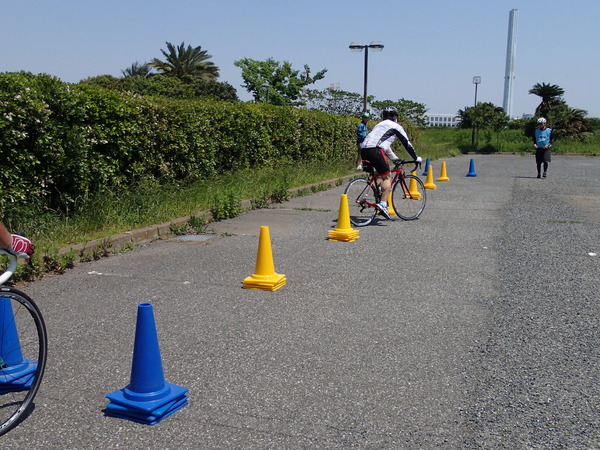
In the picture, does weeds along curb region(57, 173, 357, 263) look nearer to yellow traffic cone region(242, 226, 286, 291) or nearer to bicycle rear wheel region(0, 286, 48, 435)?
yellow traffic cone region(242, 226, 286, 291)

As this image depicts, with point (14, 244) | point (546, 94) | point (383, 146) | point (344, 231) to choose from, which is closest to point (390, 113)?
point (383, 146)

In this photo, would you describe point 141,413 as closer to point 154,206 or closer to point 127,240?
point 127,240

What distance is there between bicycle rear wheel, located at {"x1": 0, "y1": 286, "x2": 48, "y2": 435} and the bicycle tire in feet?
24.4

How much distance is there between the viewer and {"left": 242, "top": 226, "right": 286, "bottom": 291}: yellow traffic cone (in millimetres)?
5805

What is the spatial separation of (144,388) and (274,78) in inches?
1937

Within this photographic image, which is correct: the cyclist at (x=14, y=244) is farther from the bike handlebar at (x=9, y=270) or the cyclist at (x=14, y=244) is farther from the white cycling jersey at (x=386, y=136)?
the white cycling jersey at (x=386, y=136)

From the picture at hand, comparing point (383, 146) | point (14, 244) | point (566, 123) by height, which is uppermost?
point (566, 123)

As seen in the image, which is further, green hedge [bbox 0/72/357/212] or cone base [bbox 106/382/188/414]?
green hedge [bbox 0/72/357/212]

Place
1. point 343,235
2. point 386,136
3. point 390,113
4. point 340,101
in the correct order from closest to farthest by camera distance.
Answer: point 343,235, point 386,136, point 390,113, point 340,101

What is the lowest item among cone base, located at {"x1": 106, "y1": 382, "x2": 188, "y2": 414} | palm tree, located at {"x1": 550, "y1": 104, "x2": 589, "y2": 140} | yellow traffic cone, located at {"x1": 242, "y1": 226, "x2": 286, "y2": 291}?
cone base, located at {"x1": 106, "y1": 382, "x2": 188, "y2": 414}

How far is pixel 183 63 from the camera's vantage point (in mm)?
67625

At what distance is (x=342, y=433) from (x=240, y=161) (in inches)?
446

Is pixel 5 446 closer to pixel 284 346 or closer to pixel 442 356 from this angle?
pixel 284 346

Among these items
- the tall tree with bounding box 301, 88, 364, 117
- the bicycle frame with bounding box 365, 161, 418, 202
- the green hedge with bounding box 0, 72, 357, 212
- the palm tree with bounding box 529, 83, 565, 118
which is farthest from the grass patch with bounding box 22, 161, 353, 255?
the palm tree with bounding box 529, 83, 565, 118
